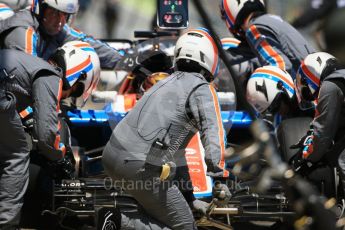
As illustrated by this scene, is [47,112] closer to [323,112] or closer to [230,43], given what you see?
[323,112]

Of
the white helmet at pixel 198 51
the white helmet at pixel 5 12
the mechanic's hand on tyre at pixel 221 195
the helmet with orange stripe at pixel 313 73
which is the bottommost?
the mechanic's hand on tyre at pixel 221 195

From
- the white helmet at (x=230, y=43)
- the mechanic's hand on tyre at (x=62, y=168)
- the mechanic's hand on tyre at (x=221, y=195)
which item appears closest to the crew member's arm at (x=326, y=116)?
the mechanic's hand on tyre at (x=221, y=195)

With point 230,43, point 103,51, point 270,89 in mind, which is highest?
point 230,43

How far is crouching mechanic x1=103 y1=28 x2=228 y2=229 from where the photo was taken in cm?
661

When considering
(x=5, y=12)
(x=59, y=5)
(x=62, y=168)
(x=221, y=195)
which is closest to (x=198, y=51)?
(x=221, y=195)

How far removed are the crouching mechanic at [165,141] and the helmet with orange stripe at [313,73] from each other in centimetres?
145

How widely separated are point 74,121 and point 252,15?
7.20 feet

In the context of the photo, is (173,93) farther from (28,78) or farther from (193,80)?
(28,78)

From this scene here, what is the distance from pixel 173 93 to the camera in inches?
266

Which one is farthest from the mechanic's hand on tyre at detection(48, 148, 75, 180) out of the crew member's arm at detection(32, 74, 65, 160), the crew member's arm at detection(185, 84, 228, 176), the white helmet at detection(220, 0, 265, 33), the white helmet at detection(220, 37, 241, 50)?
the white helmet at detection(220, 0, 265, 33)

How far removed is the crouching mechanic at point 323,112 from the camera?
763 cm

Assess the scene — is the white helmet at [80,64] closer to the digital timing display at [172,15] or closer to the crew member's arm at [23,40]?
the crew member's arm at [23,40]

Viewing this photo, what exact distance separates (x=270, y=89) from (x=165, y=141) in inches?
88.3

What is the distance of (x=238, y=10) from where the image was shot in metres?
9.80
